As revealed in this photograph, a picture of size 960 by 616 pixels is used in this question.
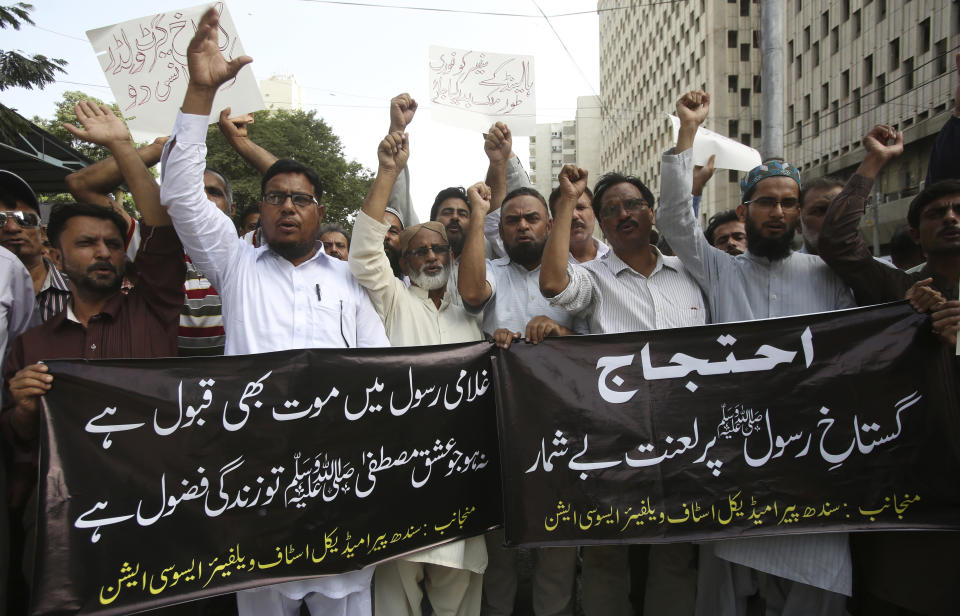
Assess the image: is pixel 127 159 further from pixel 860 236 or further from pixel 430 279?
pixel 860 236

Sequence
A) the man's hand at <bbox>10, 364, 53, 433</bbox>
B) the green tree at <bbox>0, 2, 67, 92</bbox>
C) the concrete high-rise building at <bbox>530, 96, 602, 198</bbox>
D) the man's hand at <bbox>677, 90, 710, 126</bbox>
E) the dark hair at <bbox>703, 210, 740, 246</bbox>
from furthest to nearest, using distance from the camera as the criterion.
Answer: the concrete high-rise building at <bbox>530, 96, 602, 198</bbox> → the green tree at <bbox>0, 2, 67, 92</bbox> → the dark hair at <bbox>703, 210, 740, 246</bbox> → the man's hand at <bbox>677, 90, 710, 126</bbox> → the man's hand at <bbox>10, 364, 53, 433</bbox>

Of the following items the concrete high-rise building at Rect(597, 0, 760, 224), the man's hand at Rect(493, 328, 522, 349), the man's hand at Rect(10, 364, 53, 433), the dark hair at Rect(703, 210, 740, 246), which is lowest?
the man's hand at Rect(10, 364, 53, 433)

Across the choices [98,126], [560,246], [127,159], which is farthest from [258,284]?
[560,246]

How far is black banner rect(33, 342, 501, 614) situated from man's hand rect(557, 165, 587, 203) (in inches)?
33.4

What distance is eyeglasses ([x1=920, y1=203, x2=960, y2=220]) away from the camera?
2.71 m

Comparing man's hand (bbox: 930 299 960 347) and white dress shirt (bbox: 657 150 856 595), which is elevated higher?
white dress shirt (bbox: 657 150 856 595)

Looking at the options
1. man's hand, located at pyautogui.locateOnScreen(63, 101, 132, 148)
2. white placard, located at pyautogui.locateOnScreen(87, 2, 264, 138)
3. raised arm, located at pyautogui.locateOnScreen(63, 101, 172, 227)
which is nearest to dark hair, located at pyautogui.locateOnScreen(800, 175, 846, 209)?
white placard, located at pyautogui.locateOnScreen(87, 2, 264, 138)

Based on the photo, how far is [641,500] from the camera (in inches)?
110

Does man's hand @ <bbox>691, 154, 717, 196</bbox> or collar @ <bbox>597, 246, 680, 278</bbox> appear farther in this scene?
man's hand @ <bbox>691, 154, 717, 196</bbox>

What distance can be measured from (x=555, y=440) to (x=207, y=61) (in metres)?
2.28

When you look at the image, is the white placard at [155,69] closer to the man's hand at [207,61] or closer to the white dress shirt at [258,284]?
the man's hand at [207,61]

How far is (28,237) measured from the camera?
10.5 feet

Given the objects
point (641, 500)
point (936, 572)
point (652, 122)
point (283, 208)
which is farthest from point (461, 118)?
point (652, 122)

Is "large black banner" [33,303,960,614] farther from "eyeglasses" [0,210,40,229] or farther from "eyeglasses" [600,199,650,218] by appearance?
"eyeglasses" [0,210,40,229]
